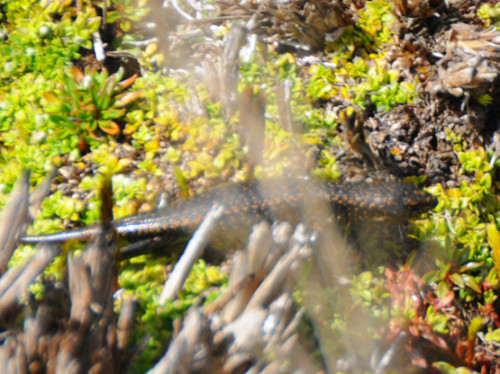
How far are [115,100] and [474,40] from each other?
2964mm

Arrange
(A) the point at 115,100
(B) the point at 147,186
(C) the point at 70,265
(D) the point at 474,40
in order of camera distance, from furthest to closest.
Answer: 1. (A) the point at 115,100
2. (B) the point at 147,186
3. (D) the point at 474,40
4. (C) the point at 70,265

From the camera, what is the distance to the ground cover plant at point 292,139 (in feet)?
9.10

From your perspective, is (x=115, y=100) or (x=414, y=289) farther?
(x=115, y=100)

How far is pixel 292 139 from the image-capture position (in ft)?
12.3

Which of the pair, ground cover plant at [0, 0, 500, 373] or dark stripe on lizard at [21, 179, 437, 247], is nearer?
ground cover plant at [0, 0, 500, 373]

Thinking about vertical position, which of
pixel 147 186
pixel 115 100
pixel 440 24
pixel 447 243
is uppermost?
pixel 440 24

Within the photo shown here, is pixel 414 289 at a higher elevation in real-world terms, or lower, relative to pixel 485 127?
lower

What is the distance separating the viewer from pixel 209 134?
12.2 ft

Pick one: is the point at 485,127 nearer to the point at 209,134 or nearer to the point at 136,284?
the point at 209,134

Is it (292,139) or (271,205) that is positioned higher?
(292,139)

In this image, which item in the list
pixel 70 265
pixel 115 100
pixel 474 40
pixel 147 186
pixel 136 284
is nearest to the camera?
pixel 70 265

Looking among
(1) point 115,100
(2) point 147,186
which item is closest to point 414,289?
(2) point 147,186

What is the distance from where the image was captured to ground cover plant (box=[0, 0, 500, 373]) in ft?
9.10

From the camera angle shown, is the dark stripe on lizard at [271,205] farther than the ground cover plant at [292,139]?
Yes
